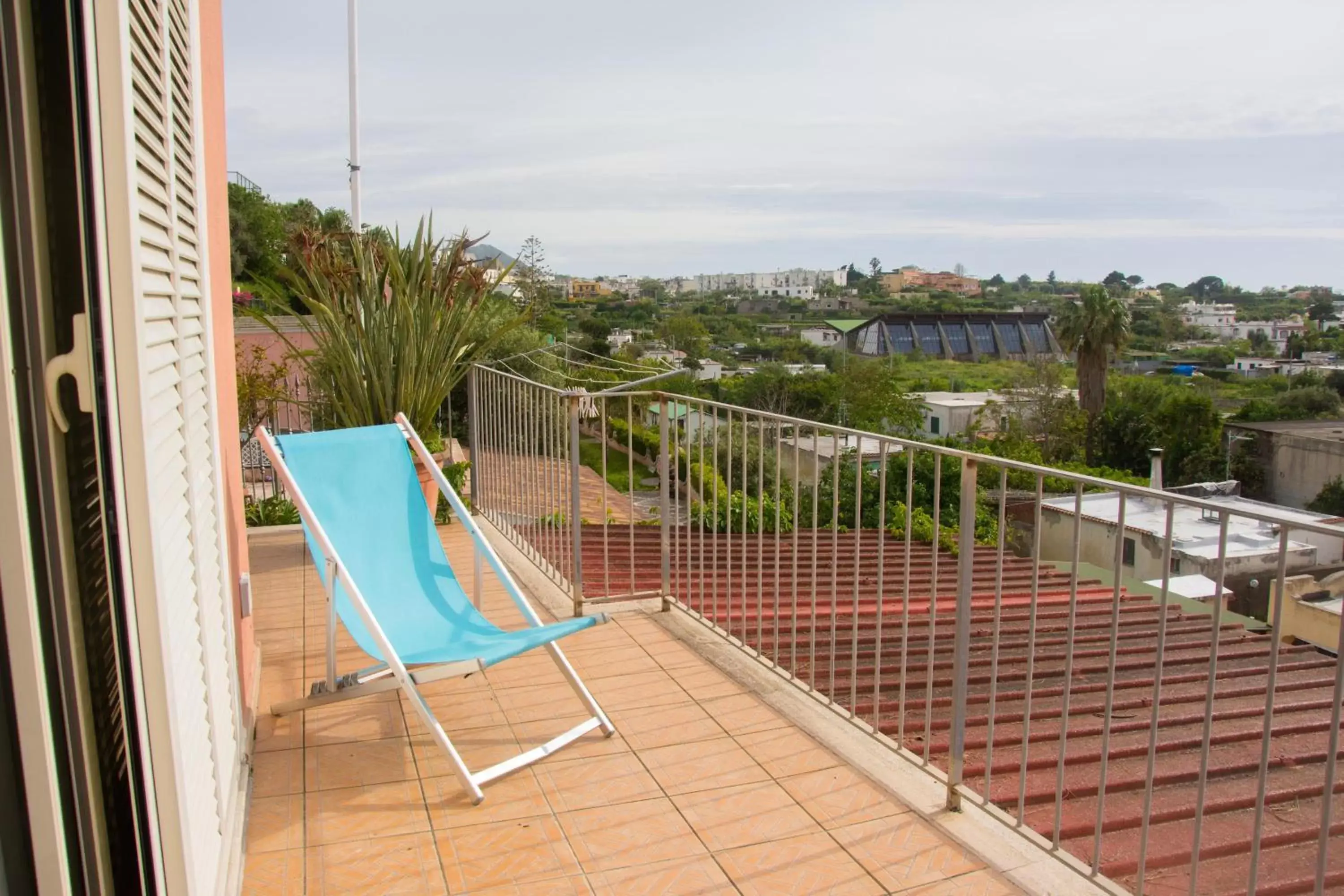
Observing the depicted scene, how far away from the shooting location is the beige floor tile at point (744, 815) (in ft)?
8.42

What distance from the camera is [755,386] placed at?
152 feet

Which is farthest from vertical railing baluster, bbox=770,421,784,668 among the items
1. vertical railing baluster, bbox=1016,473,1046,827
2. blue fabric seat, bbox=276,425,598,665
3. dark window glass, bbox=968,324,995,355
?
dark window glass, bbox=968,324,995,355

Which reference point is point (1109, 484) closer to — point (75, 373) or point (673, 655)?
point (75, 373)

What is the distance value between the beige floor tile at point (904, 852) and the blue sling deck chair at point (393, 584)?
924mm

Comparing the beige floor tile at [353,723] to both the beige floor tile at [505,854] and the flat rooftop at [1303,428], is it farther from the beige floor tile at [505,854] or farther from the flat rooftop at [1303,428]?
the flat rooftop at [1303,428]

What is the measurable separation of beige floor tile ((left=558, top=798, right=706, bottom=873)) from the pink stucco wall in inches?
43.9

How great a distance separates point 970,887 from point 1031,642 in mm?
598

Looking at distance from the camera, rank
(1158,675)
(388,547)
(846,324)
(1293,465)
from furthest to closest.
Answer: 1. (846,324)
2. (1293,465)
3. (388,547)
4. (1158,675)

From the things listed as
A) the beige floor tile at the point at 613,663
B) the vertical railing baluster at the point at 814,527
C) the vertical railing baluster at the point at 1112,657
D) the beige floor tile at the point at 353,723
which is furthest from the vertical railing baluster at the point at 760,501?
the beige floor tile at the point at 353,723

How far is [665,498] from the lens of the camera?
4152mm

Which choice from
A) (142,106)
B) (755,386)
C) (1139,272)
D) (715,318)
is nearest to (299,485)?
(142,106)

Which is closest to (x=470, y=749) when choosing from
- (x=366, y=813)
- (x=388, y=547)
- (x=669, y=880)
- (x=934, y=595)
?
(x=366, y=813)

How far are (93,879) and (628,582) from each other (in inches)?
177

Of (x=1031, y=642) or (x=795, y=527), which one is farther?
(x=795, y=527)
